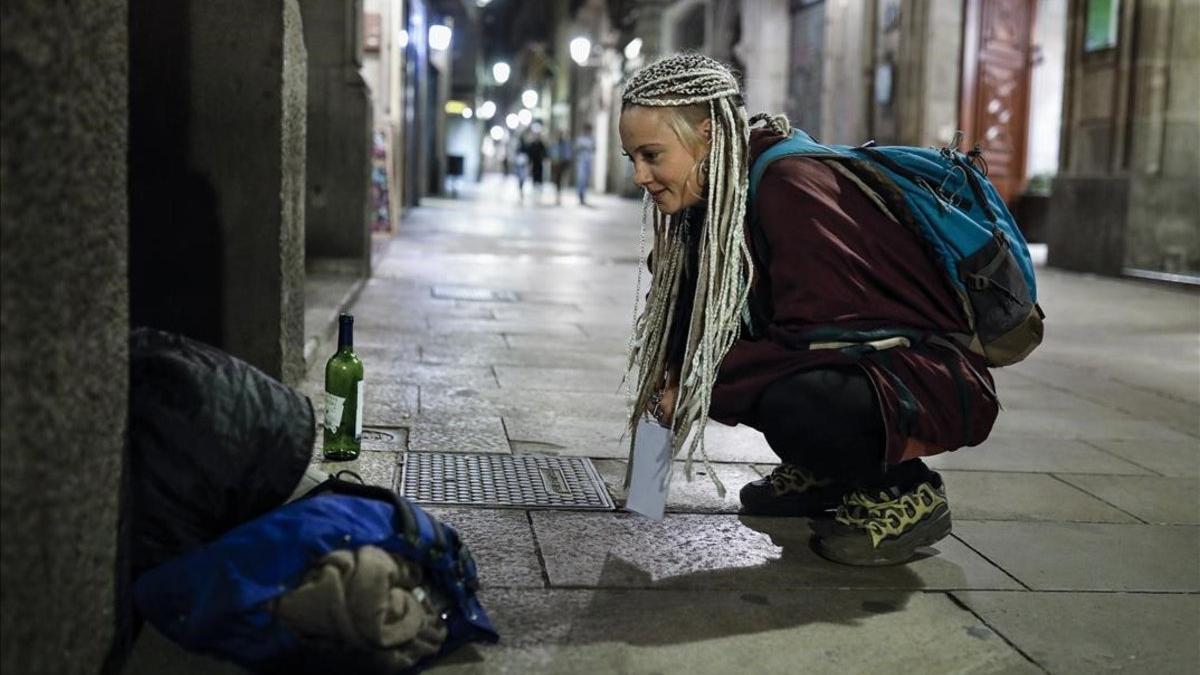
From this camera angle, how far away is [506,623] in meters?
2.69

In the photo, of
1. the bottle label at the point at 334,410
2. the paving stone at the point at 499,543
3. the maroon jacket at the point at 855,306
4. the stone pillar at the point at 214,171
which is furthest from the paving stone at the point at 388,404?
the maroon jacket at the point at 855,306

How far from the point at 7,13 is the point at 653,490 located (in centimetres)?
178

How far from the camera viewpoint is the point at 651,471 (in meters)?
3.08

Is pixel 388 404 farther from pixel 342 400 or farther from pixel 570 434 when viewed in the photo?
pixel 342 400

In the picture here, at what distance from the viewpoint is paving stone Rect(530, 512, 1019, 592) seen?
305 cm

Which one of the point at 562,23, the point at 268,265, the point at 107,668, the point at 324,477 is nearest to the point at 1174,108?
the point at 268,265

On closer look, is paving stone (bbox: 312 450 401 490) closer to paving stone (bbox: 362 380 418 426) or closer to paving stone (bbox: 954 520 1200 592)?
paving stone (bbox: 362 380 418 426)

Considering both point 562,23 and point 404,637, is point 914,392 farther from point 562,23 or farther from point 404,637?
point 562,23

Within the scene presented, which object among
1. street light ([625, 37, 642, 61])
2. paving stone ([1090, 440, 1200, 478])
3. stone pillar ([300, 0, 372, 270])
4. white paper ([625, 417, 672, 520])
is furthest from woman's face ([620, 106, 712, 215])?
street light ([625, 37, 642, 61])

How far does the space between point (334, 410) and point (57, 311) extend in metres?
2.10

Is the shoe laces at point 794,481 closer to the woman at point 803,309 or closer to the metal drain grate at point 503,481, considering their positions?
the woman at point 803,309

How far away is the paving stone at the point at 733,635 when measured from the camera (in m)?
2.53

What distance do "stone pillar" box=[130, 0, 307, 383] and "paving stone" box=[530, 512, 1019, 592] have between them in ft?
5.38

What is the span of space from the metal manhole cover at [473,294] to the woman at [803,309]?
5723mm
